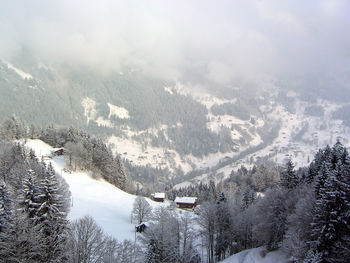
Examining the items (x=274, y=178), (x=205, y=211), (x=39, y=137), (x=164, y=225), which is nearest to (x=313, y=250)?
(x=164, y=225)

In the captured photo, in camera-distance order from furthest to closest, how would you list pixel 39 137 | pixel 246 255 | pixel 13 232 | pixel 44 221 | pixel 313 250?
pixel 39 137
pixel 246 255
pixel 44 221
pixel 313 250
pixel 13 232

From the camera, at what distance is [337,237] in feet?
87.4

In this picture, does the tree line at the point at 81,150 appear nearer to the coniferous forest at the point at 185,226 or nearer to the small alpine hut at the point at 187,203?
the small alpine hut at the point at 187,203

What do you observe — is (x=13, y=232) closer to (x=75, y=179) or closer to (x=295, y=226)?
(x=295, y=226)

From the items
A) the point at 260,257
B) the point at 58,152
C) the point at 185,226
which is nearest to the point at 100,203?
the point at 185,226

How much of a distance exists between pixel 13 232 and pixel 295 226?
32.5 metres

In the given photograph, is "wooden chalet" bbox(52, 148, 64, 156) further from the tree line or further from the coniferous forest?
the coniferous forest

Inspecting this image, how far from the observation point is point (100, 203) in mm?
73688

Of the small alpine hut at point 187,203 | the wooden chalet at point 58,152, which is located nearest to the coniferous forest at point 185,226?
the wooden chalet at point 58,152

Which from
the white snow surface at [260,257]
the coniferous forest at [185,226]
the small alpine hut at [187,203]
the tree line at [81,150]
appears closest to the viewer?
the coniferous forest at [185,226]

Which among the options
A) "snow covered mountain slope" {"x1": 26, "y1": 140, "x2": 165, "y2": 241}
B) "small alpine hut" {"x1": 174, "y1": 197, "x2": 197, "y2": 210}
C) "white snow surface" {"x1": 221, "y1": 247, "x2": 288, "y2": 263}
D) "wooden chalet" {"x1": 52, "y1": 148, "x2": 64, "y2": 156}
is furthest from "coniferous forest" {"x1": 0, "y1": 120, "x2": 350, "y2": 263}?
"small alpine hut" {"x1": 174, "y1": 197, "x2": 197, "y2": 210}

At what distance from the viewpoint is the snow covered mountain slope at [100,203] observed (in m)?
57.0

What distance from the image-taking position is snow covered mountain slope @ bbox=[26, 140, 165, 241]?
187ft

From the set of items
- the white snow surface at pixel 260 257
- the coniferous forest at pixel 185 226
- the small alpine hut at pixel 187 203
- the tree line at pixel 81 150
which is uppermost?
the tree line at pixel 81 150
